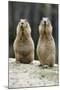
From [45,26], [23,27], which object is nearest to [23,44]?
[23,27]

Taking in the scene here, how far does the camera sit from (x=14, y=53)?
8.89 feet

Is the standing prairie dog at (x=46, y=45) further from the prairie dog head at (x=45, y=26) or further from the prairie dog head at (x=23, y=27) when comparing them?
the prairie dog head at (x=23, y=27)

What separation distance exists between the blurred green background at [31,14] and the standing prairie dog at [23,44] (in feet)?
0.17

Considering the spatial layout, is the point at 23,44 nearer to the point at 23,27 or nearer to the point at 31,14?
the point at 23,27

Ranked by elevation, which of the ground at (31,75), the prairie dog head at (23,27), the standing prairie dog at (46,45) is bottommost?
the ground at (31,75)

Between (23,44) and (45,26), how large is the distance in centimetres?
38

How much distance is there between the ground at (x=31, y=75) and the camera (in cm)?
268

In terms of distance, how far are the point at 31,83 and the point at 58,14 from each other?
97 centimetres

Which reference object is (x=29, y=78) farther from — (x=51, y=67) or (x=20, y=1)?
(x=20, y=1)

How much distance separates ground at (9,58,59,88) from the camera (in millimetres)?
2682

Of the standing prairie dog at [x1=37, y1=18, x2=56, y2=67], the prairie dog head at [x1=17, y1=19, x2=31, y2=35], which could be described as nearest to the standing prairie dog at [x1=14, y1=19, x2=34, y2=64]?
the prairie dog head at [x1=17, y1=19, x2=31, y2=35]

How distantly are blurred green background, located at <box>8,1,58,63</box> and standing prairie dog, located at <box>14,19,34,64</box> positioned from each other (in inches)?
2.0

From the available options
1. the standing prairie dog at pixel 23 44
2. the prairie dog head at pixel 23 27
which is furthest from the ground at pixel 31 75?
the prairie dog head at pixel 23 27

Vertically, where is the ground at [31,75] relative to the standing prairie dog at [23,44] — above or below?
below
